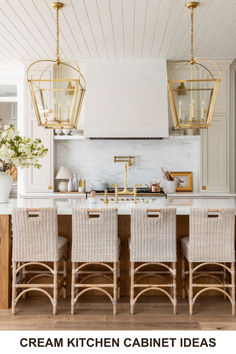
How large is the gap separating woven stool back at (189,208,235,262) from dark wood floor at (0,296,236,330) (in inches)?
19.7

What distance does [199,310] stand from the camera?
10.4 feet

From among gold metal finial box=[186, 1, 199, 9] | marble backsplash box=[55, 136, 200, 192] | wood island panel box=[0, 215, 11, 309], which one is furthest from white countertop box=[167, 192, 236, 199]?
wood island panel box=[0, 215, 11, 309]

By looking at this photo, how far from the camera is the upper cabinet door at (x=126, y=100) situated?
5.47 m

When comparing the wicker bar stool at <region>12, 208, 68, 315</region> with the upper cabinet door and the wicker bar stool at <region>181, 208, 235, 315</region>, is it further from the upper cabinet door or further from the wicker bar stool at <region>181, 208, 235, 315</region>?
the upper cabinet door

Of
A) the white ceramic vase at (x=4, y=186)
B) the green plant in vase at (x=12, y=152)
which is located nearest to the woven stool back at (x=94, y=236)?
the green plant in vase at (x=12, y=152)

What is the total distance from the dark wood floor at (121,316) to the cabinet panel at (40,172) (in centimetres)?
242

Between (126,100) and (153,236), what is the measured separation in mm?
2996

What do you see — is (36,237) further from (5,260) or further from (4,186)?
(4,186)

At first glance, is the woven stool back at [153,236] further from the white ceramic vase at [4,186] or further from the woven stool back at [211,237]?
the white ceramic vase at [4,186]

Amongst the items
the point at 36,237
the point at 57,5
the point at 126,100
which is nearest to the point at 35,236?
the point at 36,237

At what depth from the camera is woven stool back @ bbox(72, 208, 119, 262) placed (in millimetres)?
2992

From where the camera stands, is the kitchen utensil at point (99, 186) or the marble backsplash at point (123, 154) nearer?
the kitchen utensil at point (99, 186)

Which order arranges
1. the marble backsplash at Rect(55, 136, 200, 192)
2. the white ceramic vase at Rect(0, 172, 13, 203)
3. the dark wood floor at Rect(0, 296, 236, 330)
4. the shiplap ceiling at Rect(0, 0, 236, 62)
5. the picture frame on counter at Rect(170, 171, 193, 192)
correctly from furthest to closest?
the marble backsplash at Rect(55, 136, 200, 192) < the picture frame on counter at Rect(170, 171, 193, 192) < the shiplap ceiling at Rect(0, 0, 236, 62) < the white ceramic vase at Rect(0, 172, 13, 203) < the dark wood floor at Rect(0, 296, 236, 330)
